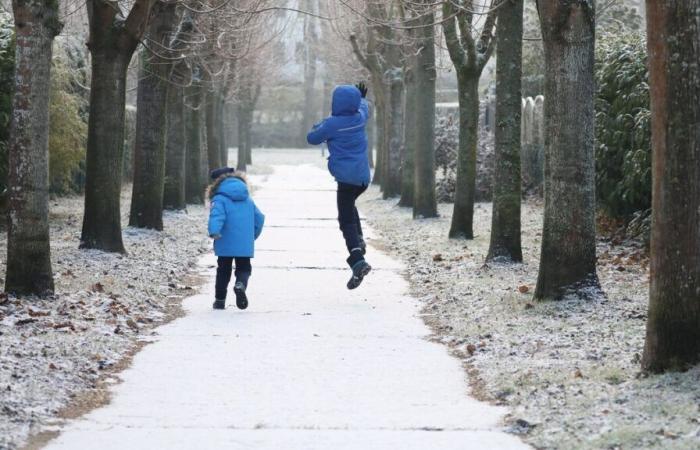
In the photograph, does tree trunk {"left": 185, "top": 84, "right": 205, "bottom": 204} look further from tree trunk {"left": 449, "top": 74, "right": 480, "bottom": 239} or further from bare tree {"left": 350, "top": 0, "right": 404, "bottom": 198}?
tree trunk {"left": 449, "top": 74, "right": 480, "bottom": 239}

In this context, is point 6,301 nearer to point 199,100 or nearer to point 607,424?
point 607,424

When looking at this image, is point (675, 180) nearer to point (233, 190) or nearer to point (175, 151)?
point (233, 190)

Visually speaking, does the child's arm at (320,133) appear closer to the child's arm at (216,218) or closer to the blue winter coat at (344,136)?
the blue winter coat at (344,136)

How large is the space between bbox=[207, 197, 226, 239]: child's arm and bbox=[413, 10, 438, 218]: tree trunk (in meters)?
11.1

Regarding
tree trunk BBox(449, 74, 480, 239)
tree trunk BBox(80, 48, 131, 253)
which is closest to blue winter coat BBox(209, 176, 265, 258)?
tree trunk BBox(80, 48, 131, 253)

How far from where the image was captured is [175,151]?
842 inches

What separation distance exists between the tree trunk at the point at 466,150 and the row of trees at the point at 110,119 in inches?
132

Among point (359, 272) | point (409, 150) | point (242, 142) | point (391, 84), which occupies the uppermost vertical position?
point (391, 84)

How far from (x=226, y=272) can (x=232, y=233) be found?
15.1 inches

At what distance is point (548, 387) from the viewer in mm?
6809

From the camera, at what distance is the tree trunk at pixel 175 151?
21.2 meters

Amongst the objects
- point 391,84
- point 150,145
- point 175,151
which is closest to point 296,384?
point 150,145

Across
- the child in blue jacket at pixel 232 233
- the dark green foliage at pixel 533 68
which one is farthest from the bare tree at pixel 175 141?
the dark green foliage at pixel 533 68

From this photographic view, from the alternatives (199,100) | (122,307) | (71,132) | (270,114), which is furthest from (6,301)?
(270,114)
